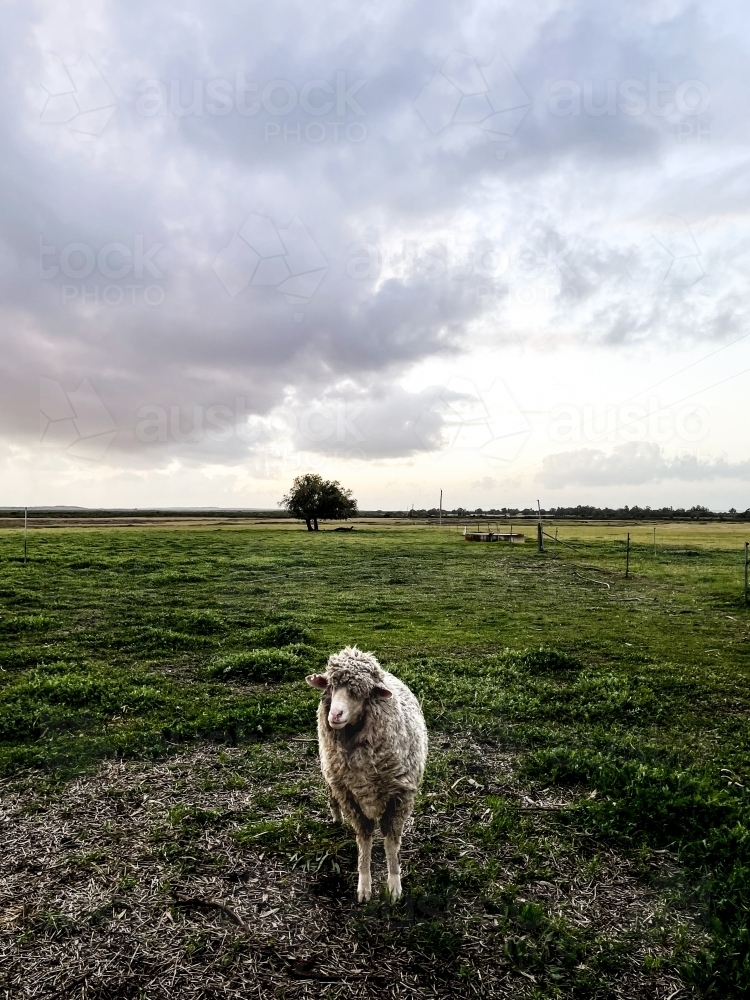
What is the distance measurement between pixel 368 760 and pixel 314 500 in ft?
207

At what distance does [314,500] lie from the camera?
6800cm

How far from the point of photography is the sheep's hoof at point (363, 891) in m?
5.21

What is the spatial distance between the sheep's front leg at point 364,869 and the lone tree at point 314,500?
62299mm

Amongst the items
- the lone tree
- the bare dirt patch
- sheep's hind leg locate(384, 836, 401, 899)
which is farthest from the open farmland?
the lone tree

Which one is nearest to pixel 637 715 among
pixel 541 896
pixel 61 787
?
pixel 541 896

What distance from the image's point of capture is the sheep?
528 cm

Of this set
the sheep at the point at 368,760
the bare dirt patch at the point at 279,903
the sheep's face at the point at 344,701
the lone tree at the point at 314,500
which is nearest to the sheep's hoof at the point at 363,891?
the sheep at the point at 368,760

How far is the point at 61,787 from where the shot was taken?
23.6 ft

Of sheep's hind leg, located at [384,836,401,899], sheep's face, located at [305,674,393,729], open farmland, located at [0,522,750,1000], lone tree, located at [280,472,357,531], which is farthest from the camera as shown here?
lone tree, located at [280,472,357,531]

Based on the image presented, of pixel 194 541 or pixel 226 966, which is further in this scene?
pixel 194 541

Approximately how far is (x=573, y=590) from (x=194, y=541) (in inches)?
1085

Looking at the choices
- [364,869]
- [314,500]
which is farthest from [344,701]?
[314,500]

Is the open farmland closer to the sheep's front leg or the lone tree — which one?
the sheep's front leg

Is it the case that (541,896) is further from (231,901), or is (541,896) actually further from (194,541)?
(194,541)
